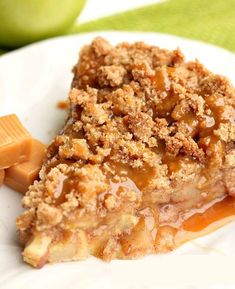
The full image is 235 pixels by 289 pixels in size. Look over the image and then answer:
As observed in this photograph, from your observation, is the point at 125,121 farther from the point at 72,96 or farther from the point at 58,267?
the point at 58,267

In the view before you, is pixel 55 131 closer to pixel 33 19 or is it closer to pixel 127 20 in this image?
pixel 33 19

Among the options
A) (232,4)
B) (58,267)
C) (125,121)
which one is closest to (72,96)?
(125,121)

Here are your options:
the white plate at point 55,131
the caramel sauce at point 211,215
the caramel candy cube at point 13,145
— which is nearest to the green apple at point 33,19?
the white plate at point 55,131

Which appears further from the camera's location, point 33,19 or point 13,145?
point 33,19

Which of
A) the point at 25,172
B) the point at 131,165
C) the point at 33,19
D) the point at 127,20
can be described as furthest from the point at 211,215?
the point at 127,20

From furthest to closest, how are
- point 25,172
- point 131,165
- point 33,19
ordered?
point 33,19, point 25,172, point 131,165

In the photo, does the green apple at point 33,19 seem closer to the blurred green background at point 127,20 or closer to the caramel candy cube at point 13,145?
the blurred green background at point 127,20

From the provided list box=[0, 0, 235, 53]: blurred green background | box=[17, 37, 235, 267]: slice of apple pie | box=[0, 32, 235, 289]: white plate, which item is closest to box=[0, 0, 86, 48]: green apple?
box=[0, 0, 235, 53]: blurred green background
